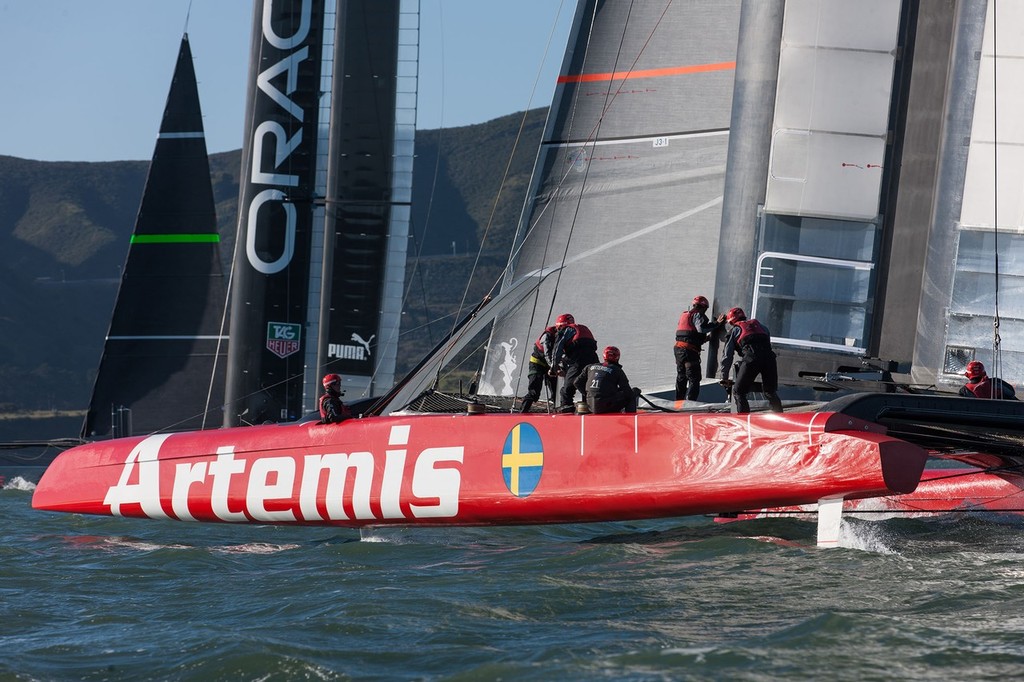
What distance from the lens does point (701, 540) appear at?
8.23 meters

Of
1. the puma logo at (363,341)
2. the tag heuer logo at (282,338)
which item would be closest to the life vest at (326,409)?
the puma logo at (363,341)

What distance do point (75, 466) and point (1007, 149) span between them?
7274 millimetres

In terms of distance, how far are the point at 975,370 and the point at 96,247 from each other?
7570cm

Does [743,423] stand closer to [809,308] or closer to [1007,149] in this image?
[809,308]

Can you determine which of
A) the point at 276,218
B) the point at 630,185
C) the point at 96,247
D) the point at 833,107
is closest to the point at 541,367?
the point at 630,185

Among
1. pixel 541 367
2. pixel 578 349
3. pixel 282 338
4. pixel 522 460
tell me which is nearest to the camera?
pixel 522 460

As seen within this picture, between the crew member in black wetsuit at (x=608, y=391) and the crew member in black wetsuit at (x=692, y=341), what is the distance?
2.81ft

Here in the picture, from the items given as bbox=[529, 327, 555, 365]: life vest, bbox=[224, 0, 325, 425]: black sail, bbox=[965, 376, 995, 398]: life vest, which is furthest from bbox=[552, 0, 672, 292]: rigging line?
bbox=[224, 0, 325, 425]: black sail

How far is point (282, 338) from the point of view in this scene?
13008 millimetres

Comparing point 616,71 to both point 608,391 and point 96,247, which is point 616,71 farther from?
point 96,247

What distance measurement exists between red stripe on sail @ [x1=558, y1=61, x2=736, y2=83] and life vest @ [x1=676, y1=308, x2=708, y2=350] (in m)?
2.14

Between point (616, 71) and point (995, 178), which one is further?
point (616, 71)

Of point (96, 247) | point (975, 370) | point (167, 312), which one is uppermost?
point (96, 247)

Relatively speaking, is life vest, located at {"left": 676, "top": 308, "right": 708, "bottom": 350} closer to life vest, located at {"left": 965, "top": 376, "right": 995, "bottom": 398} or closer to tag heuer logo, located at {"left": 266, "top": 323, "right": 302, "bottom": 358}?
life vest, located at {"left": 965, "top": 376, "right": 995, "bottom": 398}
